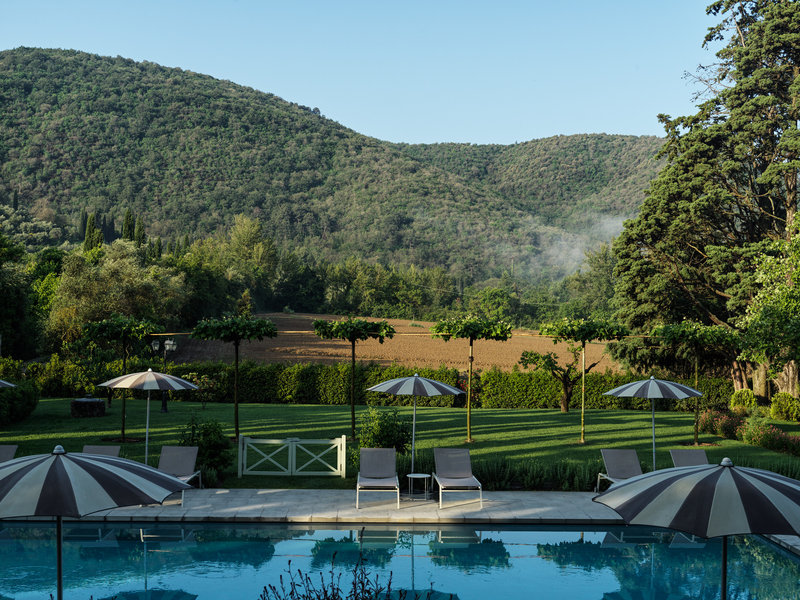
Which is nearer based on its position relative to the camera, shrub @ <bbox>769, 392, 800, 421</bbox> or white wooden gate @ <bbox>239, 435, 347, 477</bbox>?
white wooden gate @ <bbox>239, 435, 347, 477</bbox>

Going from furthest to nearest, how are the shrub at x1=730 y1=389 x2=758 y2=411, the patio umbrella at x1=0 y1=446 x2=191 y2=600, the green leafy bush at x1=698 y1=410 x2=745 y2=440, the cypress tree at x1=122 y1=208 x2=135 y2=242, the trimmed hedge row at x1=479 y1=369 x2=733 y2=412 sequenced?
the cypress tree at x1=122 y1=208 x2=135 y2=242 < the trimmed hedge row at x1=479 y1=369 x2=733 y2=412 < the shrub at x1=730 y1=389 x2=758 y2=411 < the green leafy bush at x1=698 y1=410 x2=745 y2=440 < the patio umbrella at x1=0 y1=446 x2=191 y2=600

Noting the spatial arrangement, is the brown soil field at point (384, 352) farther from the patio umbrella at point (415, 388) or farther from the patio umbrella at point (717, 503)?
the patio umbrella at point (717, 503)

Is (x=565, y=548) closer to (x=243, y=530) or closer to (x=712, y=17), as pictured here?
(x=243, y=530)

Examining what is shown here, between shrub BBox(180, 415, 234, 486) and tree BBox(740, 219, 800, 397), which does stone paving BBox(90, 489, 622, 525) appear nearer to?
shrub BBox(180, 415, 234, 486)

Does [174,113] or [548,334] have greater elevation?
[174,113]

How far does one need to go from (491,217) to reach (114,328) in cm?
11275

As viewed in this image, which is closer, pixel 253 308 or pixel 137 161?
pixel 253 308

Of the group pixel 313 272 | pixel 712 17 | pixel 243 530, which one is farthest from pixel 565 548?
pixel 313 272

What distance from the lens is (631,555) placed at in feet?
30.5

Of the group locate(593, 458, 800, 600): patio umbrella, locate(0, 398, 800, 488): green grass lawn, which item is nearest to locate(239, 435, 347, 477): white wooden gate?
locate(0, 398, 800, 488): green grass lawn

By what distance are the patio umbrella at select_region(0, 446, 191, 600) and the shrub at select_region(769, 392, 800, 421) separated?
73.4 ft

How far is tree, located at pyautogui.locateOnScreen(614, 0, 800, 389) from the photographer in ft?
88.3

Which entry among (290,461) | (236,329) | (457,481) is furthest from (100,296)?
(457,481)

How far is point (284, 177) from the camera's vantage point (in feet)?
419
